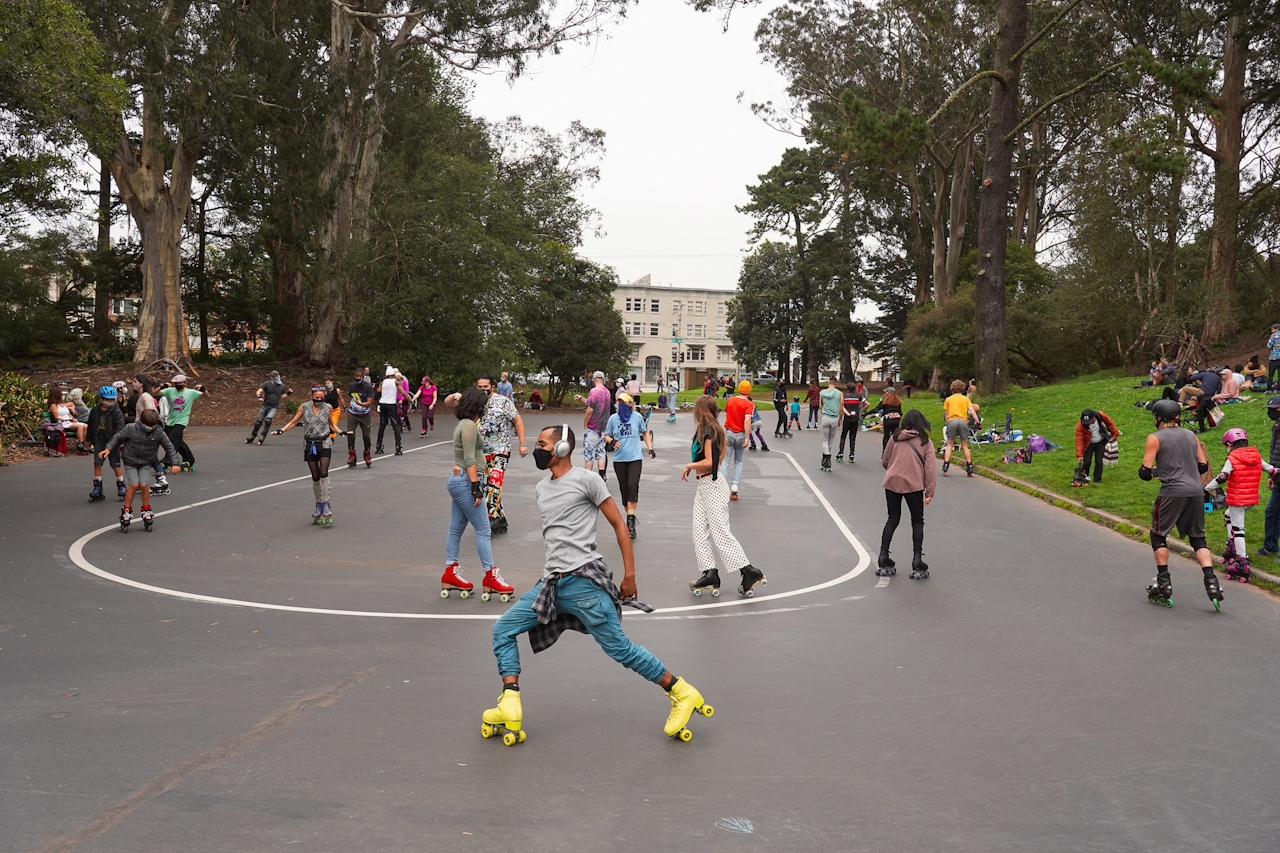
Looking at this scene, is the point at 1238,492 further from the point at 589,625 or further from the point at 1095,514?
the point at 589,625

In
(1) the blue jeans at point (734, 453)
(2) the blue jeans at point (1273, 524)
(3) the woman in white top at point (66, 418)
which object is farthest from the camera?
(3) the woman in white top at point (66, 418)

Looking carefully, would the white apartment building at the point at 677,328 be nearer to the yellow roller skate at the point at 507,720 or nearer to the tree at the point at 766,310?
the tree at the point at 766,310

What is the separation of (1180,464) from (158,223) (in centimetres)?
3369

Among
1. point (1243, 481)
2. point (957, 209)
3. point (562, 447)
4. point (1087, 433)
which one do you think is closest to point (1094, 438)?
point (1087, 433)

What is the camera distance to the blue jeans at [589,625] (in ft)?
17.2

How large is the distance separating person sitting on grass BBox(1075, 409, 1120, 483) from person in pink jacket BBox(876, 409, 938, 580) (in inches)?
319

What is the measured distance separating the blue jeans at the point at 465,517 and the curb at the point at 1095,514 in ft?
25.5

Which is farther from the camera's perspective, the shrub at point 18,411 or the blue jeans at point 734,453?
the shrub at point 18,411

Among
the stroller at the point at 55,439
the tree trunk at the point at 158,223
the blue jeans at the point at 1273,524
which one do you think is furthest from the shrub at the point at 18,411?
the blue jeans at the point at 1273,524

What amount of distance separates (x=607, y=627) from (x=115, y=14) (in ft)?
94.6

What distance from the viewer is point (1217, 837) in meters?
4.13

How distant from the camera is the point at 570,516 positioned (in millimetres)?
5410

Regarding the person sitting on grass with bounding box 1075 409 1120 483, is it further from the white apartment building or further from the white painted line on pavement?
the white apartment building

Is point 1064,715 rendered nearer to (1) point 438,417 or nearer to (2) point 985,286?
(2) point 985,286
